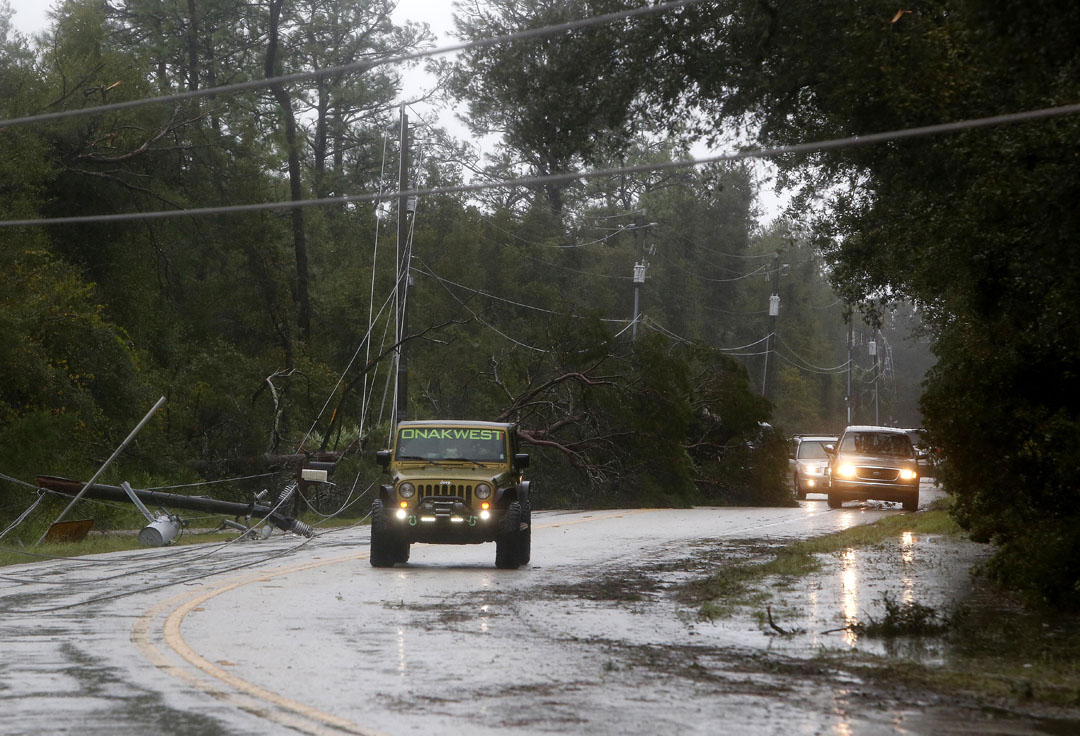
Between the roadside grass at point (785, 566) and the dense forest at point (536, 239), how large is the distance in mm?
2564

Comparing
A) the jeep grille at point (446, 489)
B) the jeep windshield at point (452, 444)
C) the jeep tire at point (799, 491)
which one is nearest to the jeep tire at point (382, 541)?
the jeep grille at point (446, 489)

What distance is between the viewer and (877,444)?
3625 centimetres

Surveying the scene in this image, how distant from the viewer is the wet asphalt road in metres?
8.79

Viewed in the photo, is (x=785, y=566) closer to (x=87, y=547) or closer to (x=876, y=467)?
(x=87, y=547)

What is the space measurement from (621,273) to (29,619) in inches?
2600

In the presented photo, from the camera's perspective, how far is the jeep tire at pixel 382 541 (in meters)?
19.3

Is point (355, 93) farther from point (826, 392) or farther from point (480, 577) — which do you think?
point (826, 392)

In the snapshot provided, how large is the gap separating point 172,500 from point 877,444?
60.4 ft

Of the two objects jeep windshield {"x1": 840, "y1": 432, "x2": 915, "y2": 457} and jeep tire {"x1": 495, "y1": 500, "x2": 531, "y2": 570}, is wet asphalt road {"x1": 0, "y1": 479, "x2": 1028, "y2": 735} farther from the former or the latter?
jeep windshield {"x1": 840, "y1": 432, "x2": 915, "y2": 457}

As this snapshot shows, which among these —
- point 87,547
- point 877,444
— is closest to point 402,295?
point 877,444

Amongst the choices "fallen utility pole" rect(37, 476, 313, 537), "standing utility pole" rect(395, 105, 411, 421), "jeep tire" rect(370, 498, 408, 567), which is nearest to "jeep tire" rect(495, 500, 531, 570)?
"jeep tire" rect(370, 498, 408, 567)

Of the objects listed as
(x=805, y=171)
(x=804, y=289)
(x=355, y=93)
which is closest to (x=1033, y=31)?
(x=805, y=171)

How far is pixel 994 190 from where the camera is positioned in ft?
44.7

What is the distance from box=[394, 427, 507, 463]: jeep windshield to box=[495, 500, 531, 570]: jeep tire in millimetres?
1029
